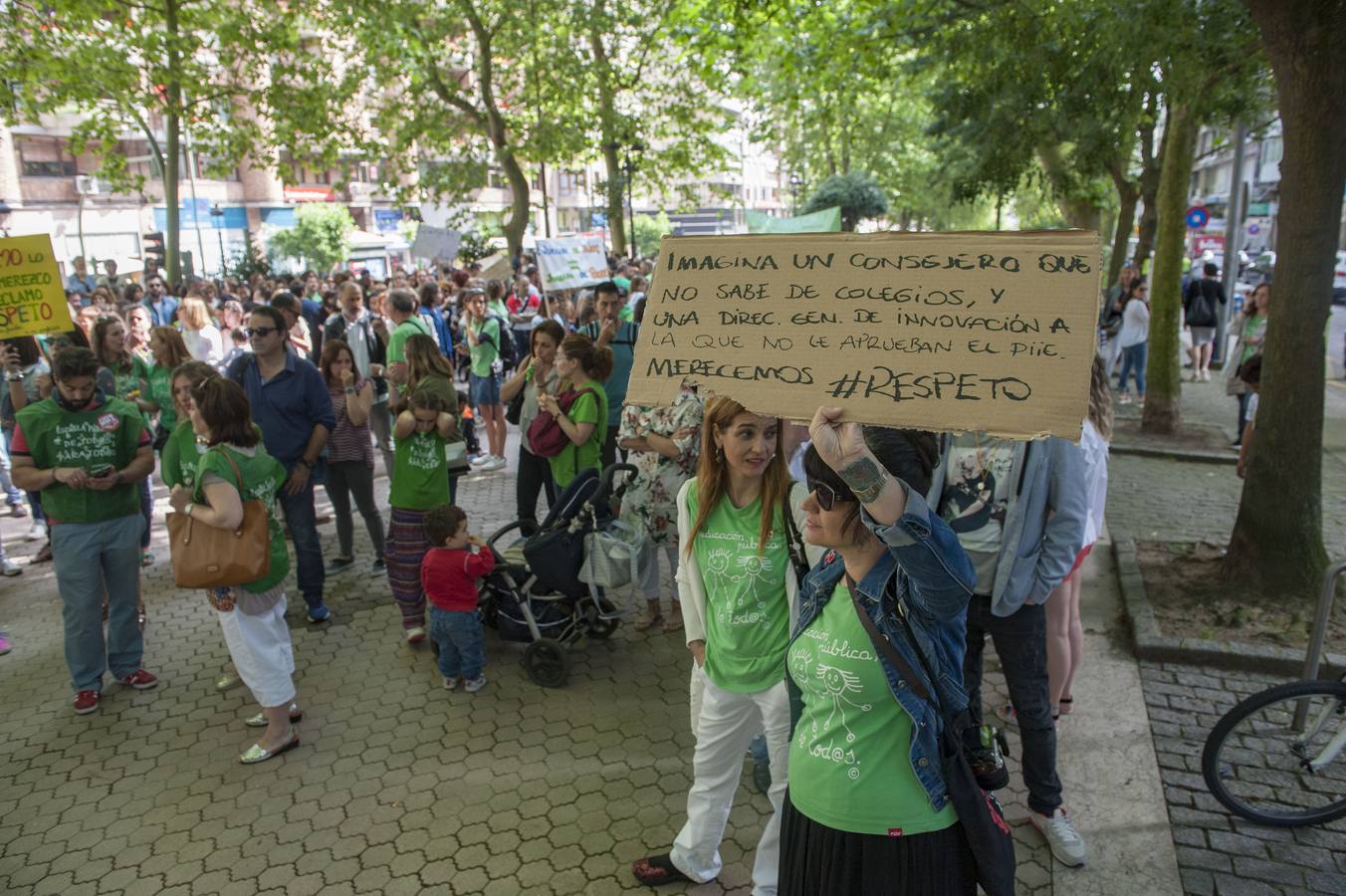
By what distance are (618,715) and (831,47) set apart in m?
8.83

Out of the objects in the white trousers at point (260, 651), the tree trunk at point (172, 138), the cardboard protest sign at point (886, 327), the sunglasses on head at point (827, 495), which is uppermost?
the tree trunk at point (172, 138)

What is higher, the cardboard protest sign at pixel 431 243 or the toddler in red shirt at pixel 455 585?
the cardboard protest sign at pixel 431 243

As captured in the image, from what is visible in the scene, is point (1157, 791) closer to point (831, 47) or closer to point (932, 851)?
point (932, 851)

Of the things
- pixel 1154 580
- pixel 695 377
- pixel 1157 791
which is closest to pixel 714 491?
pixel 695 377

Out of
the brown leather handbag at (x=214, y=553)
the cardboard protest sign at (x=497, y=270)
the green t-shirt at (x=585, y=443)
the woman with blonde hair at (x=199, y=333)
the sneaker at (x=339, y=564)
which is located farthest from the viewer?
the cardboard protest sign at (x=497, y=270)

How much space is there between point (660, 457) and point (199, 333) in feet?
18.6

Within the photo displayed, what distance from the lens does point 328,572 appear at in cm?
704

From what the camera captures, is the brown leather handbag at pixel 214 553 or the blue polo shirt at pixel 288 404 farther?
the blue polo shirt at pixel 288 404

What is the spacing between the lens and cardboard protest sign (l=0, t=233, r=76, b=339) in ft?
18.1

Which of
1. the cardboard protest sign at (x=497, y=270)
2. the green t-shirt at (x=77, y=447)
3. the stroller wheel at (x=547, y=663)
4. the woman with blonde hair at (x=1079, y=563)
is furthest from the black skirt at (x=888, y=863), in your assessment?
the cardboard protest sign at (x=497, y=270)

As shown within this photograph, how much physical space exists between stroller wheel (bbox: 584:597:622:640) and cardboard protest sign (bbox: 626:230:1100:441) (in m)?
3.24

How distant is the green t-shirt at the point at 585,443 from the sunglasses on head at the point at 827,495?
3569 mm

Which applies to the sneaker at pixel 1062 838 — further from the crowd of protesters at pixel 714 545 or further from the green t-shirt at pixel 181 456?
the green t-shirt at pixel 181 456

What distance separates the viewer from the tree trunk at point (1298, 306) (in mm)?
5141
